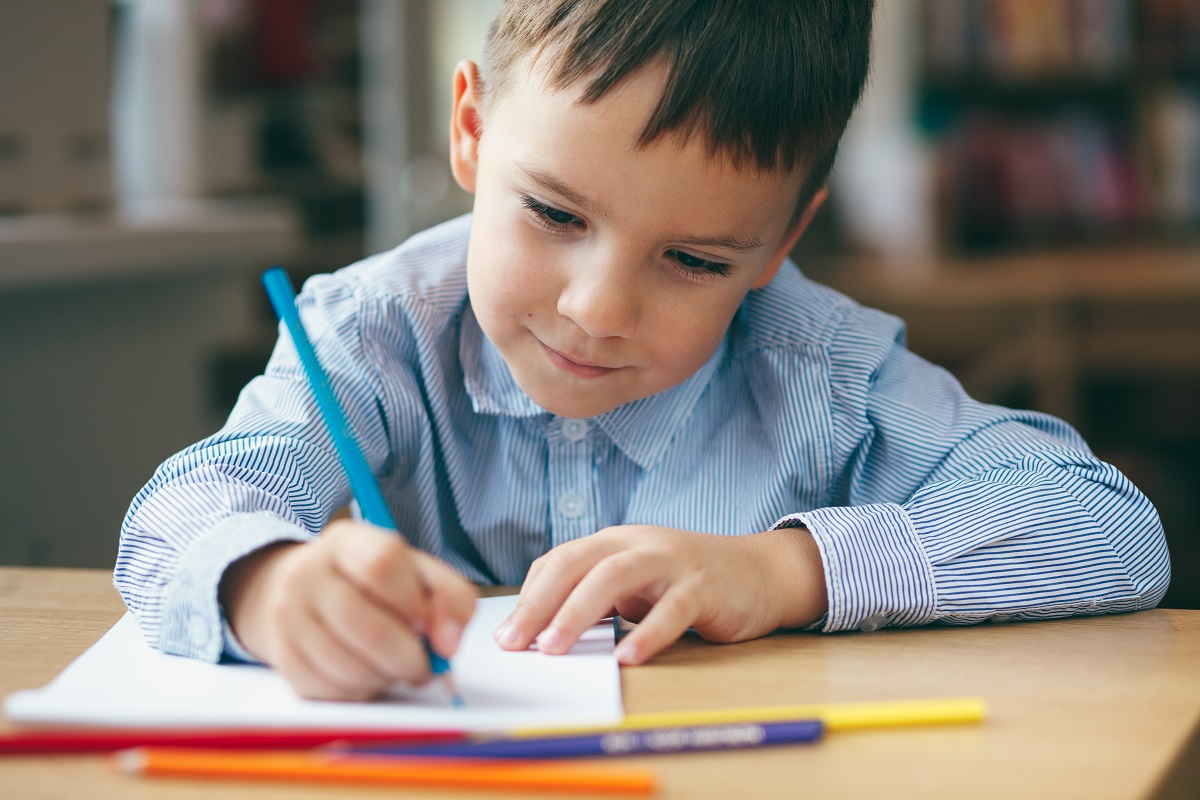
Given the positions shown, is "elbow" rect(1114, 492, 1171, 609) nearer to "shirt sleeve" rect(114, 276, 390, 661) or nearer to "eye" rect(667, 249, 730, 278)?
"eye" rect(667, 249, 730, 278)

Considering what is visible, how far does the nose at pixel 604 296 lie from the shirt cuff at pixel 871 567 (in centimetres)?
15

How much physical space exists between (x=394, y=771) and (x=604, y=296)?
0.33m

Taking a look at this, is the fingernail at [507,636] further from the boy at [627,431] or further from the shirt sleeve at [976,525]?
the shirt sleeve at [976,525]

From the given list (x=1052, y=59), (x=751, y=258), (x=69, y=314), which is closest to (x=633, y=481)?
(x=751, y=258)

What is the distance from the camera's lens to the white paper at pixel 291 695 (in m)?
0.47

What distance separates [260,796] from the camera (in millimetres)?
412

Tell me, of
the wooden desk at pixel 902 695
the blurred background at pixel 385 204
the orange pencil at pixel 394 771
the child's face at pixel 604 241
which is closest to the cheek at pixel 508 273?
the child's face at pixel 604 241

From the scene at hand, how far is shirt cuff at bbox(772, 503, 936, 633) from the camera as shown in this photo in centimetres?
64

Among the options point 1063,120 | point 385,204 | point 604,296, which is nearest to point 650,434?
point 604,296

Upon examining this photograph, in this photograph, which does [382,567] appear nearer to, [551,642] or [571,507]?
[551,642]

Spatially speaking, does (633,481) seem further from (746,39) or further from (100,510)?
(100,510)

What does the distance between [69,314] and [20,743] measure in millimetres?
1273

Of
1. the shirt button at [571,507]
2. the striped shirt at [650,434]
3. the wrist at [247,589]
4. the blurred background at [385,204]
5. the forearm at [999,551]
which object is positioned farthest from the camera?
the blurred background at [385,204]

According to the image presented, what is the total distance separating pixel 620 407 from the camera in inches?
34.4
